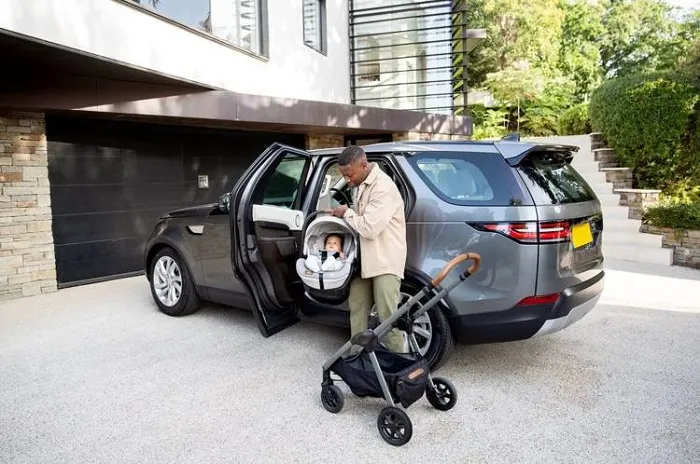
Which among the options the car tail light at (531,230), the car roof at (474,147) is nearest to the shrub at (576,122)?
the car roof at (474,147)

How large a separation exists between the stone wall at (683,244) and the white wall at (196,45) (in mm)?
6955

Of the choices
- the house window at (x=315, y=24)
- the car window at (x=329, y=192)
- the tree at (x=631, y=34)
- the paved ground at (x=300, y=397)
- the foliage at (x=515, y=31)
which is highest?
the tree at (x=631, y=34)

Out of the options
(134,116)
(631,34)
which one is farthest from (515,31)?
(134,116)

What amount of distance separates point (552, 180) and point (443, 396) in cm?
171

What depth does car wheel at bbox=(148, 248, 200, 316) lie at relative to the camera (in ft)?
17.6

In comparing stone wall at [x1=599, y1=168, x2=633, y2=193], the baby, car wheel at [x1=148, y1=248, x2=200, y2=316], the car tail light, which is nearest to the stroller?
the car tail light

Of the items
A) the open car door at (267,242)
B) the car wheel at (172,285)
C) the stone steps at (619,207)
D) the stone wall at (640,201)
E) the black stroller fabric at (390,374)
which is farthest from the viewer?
the stone wall at (640,201)

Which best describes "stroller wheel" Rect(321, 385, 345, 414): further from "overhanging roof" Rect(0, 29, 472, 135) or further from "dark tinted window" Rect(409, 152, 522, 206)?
"overhanging roof" Rect(0, 29, 472, 135)

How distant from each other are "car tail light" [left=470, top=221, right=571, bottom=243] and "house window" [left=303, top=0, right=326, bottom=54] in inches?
336

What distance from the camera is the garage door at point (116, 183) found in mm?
7199

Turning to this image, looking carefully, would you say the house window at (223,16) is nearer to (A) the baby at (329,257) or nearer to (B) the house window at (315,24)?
(B) the house window at (315,24)

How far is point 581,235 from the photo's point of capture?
143 inches

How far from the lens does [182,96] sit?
23.6ft

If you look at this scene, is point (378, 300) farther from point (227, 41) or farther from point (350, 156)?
point (227, 41)
